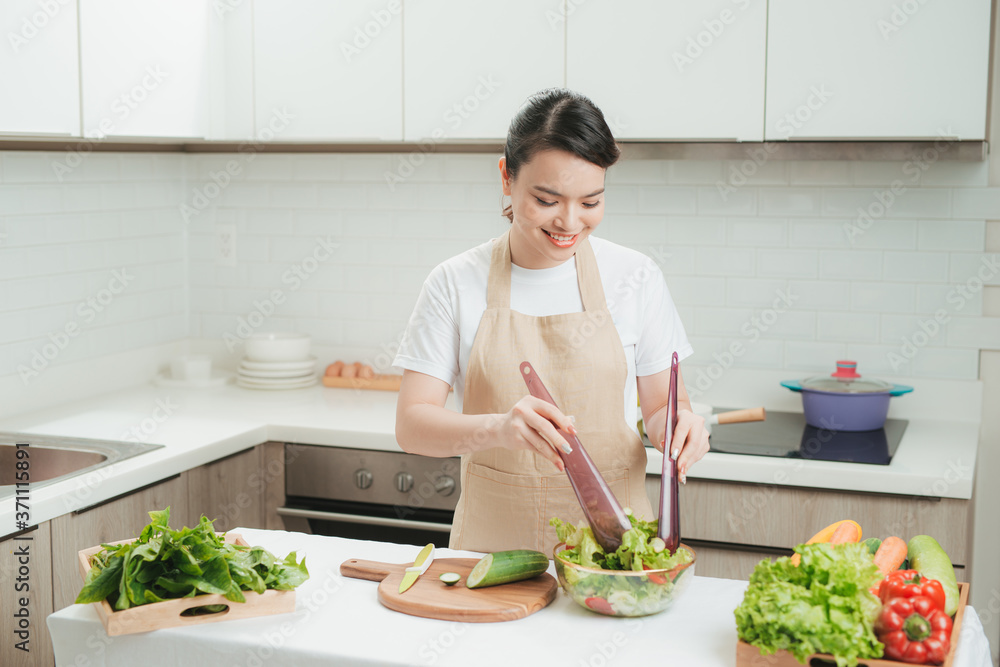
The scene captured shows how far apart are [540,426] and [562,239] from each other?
406 millimetres

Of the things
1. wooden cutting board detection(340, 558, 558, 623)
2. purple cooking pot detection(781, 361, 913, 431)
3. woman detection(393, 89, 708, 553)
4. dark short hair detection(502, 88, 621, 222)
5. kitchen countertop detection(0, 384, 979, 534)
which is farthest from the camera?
purple cooking pot detection(781, 361, 913, 431)

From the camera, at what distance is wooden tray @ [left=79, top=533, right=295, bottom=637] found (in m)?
1.50

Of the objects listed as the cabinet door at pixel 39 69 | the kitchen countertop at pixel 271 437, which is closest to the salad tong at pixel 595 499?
the kitchen countertop at pixel 271 437

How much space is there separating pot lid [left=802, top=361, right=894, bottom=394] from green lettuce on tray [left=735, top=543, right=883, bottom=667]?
1.52 metres

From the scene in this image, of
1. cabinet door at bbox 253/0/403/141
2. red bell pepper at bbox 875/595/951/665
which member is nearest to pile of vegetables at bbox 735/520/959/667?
red bell pepper at bbox 875/595/951/665

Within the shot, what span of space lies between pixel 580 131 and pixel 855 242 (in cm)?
155

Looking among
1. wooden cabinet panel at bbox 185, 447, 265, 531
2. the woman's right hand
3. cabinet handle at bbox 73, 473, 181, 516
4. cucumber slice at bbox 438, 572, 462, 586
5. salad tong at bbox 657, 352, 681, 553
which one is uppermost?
the woman's right hand

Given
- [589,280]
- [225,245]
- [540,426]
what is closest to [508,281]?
[589,280]

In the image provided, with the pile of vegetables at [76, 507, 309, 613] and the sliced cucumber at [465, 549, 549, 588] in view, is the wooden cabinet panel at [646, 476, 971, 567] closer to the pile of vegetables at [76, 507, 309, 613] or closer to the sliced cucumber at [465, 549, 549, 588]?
the sliced cucumber at [465, 549, 549, 588]

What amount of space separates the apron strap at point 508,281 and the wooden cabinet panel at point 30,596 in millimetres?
1133

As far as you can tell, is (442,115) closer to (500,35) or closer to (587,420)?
(500,35)

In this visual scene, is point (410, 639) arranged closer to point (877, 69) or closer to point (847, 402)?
point (847, 402)

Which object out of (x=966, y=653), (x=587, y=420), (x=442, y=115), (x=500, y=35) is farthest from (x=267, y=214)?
(x=966, y=653)

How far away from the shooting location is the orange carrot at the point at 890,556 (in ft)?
5.06
